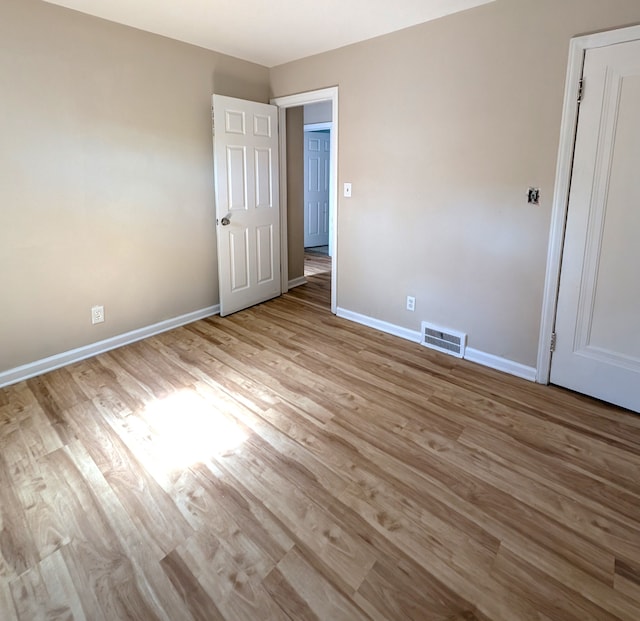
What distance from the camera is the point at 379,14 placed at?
9.00ft

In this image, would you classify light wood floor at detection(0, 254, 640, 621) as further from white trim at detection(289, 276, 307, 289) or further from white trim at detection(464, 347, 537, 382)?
white trim at detection(289, 276, 307, 289)

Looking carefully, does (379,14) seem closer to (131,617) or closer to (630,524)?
(630,524)

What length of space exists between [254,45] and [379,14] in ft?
3.96

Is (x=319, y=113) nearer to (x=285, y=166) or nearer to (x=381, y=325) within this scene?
(x=285, y=166)

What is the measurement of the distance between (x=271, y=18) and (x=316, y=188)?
4.94 m

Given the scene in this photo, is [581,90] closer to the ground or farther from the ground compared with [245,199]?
farther from the ground

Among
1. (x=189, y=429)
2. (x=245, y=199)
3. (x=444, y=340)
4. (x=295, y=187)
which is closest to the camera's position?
(x=189, y=429)

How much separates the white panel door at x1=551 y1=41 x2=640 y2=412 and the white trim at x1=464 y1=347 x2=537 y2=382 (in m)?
0.25

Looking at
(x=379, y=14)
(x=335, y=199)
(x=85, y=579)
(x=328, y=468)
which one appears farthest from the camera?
(x=335, y=199)

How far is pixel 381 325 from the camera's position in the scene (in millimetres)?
3729

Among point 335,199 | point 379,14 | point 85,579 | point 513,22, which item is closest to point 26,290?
point 85,579

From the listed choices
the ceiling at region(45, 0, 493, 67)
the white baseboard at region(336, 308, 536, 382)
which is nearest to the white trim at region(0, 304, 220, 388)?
the white baseboard at region(336, 308, 536, 382)

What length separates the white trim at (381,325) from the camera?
349cm

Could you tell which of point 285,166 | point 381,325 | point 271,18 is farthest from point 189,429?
point 285,166
